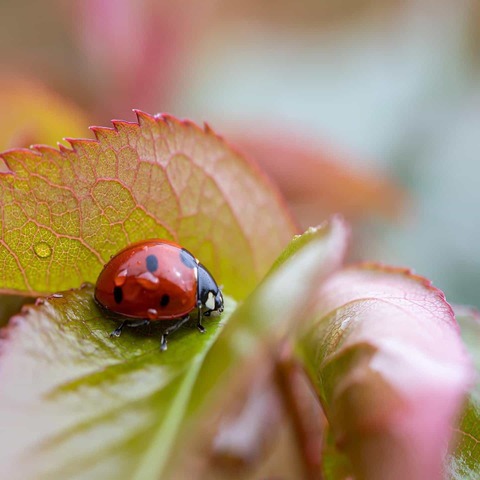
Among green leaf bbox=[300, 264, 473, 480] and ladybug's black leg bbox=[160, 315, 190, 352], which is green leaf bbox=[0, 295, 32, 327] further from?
green leaf bbox=[300, 264, 473, 480]

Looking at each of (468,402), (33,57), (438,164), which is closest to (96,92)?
(33,57)

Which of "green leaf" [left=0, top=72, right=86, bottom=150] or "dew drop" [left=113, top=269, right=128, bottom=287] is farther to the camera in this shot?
"green leaf" [left=0, top=72, right=86, bottom=150]

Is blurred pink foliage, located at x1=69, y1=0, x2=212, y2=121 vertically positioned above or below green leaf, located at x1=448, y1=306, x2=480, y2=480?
above

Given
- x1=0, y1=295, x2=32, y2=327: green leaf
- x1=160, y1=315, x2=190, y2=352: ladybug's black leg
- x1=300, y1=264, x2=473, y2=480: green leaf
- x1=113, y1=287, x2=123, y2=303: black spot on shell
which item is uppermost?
x1=300, y1=264, x2=473, y2=480: green leaf

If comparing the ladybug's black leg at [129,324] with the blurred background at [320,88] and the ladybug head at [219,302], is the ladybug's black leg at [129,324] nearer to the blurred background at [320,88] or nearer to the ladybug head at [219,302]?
the ladybug head at [219,302]

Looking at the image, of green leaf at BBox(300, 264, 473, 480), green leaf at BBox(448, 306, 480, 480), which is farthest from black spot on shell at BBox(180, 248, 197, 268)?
green leaf at BBox(448, 306, 480, 480)

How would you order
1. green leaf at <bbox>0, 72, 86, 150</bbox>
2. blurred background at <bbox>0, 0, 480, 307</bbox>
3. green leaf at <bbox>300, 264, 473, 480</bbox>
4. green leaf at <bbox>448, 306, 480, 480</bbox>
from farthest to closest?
blurred background at <bbox>0, 0, 480, 307</bbox>, green leaf at <bbox>0, 72, 86, 150</bbox>, green leaf at <bbox>448, 306, 480, 480</bbox>, green leaf at <bbox>300, 264, 473, 480</bbox>

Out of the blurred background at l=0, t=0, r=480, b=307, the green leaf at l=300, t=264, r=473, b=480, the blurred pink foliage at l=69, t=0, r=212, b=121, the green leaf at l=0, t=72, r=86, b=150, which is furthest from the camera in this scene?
the blurred pink foliage at l=69, t=0, r=212, b=121

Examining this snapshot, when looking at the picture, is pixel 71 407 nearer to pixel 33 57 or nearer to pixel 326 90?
pixel 33 57

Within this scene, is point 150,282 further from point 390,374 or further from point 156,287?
point 390,374

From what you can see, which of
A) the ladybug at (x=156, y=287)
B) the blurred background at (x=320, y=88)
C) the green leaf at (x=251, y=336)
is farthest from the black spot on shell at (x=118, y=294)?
the blurred background at (x=320, y=88)
